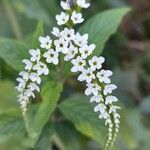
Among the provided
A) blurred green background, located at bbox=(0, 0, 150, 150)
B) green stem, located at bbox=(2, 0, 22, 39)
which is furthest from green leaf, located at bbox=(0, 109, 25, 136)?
green stem, located at bbox=(2, 0, 22, 39)

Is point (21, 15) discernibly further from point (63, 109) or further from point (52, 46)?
point (52, 46)

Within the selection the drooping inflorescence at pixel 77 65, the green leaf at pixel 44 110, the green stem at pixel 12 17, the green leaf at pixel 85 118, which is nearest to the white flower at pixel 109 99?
the drooping inflorescence at pixel 77 65

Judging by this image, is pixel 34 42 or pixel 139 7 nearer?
pixel 34 42

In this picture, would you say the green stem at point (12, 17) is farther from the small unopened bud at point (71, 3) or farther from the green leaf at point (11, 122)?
the small unopened bud at point (71, 3)

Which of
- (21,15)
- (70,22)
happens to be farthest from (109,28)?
(21,15)

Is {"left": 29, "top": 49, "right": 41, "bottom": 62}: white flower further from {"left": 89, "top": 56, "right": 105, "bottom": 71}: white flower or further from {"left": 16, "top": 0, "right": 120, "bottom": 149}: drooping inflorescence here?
{"left": 89, "top": 56, "right": 105, "bottom": 71}: white flower

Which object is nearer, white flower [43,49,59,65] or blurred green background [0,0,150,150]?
white flower [43,49,59,65]

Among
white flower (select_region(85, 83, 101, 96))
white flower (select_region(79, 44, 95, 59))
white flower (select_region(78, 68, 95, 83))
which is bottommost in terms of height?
white flower (select_region(85, 83, 101, 96))
